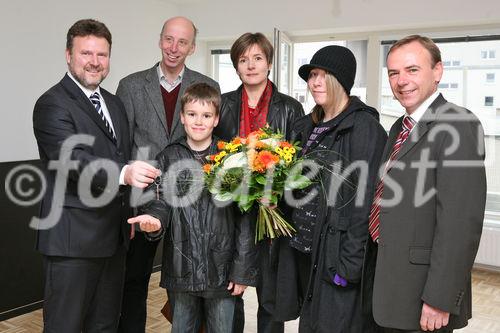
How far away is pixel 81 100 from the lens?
2.02 metres

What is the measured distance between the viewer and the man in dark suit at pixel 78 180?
1956mm

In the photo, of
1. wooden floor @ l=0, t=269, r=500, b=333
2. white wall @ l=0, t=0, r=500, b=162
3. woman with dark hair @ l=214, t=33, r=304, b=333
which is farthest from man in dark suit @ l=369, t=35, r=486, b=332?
white wall @ l=0, t=0, r=500, b=162

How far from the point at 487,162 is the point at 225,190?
3.74 meters

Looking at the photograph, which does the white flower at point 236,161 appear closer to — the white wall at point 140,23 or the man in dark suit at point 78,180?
the man in dark suit at point 78,180

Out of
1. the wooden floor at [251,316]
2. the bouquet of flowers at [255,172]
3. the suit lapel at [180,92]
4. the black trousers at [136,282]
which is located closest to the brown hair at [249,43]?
the suit lapel at [180,92]

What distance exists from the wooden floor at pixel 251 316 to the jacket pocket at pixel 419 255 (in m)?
1.95

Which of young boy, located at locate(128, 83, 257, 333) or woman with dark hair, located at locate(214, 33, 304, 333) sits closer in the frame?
young boy, located at locate(128, 83, 257, 333)

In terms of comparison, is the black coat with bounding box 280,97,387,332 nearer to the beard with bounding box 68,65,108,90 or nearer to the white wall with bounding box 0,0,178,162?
the beard with bounding box 68,65,108,90

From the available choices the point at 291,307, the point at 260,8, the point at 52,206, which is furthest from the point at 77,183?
the point at 260,8

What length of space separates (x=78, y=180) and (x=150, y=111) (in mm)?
680

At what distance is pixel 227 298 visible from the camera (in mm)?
2143

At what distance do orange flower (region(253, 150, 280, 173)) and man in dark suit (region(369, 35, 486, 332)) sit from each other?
405 millimetres

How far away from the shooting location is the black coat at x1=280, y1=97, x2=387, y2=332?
188cm

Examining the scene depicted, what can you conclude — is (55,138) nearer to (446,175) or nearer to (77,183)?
(77,183)
